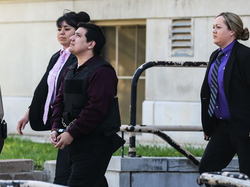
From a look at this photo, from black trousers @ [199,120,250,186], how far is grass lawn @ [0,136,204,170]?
2.17 meters

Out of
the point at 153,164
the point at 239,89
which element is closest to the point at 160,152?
the point at 153,164

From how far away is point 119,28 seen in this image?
13.1 m

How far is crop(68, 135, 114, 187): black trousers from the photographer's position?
5.38 meters

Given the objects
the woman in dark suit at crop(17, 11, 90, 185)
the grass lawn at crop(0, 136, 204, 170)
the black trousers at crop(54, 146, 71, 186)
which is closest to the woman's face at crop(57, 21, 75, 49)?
the woman in dark suit at crop(17, 11, 90, 185)

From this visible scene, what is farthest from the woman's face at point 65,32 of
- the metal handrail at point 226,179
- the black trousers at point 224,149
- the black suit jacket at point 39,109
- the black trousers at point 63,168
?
the metal handrail at point 226,179

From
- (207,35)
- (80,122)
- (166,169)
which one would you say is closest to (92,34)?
(80,122)

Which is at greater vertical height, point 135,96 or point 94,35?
point 94,35

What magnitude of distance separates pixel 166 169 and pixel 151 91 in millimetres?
5280

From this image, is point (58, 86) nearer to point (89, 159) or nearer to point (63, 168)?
point (63, 168)

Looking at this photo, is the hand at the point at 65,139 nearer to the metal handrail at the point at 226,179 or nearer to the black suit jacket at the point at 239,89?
the black suit jacket at the point at 239,89

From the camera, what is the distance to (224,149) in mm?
6137

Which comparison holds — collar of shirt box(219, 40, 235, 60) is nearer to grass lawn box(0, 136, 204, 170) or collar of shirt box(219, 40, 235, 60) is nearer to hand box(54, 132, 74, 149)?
hand box(54, 132, 74, 149)

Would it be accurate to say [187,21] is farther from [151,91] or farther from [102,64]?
[102,64]

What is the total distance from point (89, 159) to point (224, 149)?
4.26ft
